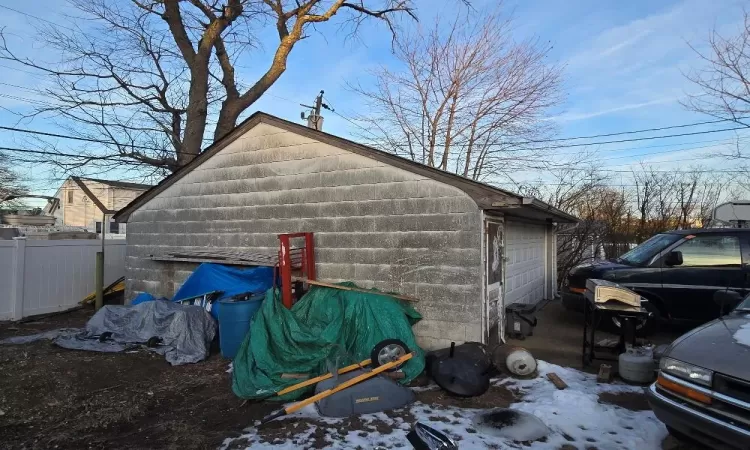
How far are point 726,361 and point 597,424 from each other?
169 centimetres

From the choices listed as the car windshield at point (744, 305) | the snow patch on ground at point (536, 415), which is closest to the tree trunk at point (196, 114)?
the snow patch on ground at point (536, 415)

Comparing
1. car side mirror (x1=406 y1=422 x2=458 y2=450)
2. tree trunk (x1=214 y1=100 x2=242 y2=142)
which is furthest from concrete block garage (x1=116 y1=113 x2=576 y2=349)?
tree trunk (x1=214 y1=100 x2=242 y2=142)

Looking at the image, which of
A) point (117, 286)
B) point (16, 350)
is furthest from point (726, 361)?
point (117, 286)

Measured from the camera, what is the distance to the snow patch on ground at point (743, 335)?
351 centimetres

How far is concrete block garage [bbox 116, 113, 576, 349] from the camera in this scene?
6.73 m

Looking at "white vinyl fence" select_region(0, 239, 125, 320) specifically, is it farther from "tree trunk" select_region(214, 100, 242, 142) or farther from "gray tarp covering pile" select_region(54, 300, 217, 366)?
"tree trunk" select_region(214, 100, 242, 142)

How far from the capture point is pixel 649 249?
836 centimetres

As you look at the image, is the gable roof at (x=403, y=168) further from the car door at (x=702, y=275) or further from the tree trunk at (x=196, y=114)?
the tree trunk at (x=196, y=114)

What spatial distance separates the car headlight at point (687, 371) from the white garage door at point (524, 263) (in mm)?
4549

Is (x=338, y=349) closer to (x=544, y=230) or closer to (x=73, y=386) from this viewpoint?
(x=73, y=386)

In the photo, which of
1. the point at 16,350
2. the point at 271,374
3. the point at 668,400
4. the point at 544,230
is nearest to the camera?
the point at 668,400

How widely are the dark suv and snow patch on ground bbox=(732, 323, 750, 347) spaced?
12.7ft

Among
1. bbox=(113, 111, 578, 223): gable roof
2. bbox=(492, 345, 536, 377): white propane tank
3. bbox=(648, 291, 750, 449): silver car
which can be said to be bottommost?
bbox=(492, 345, 536, 377): white propane tank

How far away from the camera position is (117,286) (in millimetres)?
12281
